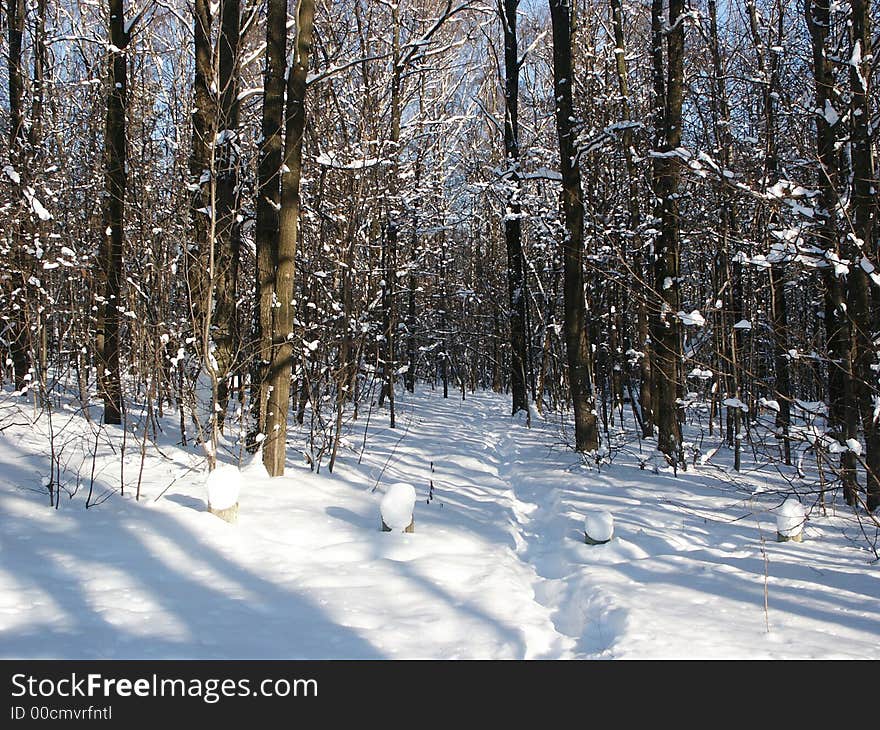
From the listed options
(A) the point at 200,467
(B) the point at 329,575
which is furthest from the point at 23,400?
(B) the point at 329,575

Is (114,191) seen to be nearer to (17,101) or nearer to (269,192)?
(17,101)

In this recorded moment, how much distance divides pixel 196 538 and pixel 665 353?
702 cm

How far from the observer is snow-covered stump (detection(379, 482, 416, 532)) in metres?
5.35

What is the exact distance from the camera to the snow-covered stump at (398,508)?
535cm

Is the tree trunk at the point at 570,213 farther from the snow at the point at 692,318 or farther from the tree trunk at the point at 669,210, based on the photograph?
the snow at the point at 692,318

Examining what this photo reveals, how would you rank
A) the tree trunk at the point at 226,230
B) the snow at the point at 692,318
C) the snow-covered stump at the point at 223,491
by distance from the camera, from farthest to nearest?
the tree trunk at the point at 226,230, the snow at the point at 692,318, the snow-covered stump at the point at 223,491

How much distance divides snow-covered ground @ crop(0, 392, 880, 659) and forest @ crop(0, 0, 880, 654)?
0.51 metres

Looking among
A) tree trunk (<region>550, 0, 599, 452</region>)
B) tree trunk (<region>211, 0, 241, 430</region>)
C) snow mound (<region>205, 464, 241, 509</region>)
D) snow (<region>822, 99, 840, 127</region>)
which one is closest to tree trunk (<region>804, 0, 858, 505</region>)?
snow (<region>822, 99, 840, 127</region>)

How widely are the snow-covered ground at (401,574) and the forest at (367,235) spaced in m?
0.51

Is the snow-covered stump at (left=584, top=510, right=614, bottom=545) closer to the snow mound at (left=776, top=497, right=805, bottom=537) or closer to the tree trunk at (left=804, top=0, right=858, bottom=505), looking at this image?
the snow mound at (left=776, top=497, right=805, bottom=537)

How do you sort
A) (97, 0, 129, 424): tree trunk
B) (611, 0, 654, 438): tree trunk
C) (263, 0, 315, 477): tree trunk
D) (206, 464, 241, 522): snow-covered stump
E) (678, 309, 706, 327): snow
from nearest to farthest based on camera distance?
1. (206, 464, 241, 522): snow-covered stump
2. (678, 309, 706, 327): snow
3. (263, 0, 315, 477): tree trunk
4. (97, 0, 129, 424): tree trunk
5. (611, 0, 654, 438): tree trunk

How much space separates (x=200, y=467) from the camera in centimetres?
723

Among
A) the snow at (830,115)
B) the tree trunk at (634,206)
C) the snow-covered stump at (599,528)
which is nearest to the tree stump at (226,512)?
the snow-covered stump at (599,528)
